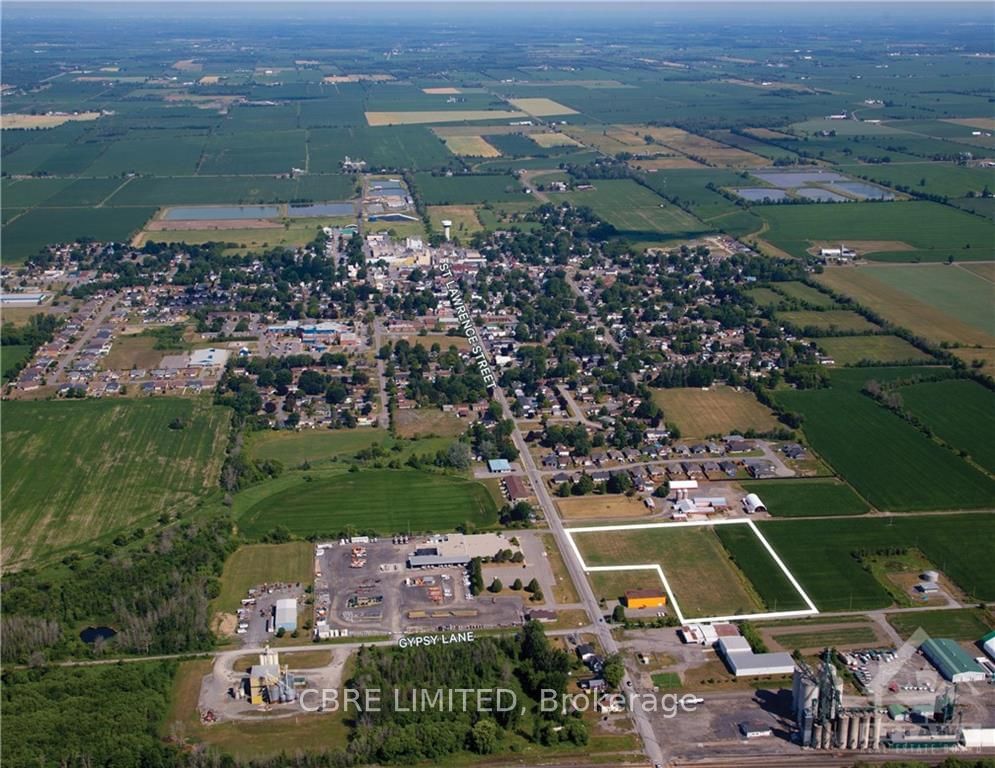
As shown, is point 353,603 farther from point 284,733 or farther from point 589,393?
point 589,393

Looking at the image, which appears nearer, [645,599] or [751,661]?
[751,661]

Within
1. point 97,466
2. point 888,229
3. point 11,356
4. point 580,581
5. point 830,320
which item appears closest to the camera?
point 580,581

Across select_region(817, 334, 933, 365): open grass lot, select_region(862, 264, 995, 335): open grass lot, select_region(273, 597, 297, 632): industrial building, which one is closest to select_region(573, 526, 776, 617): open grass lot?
select_region(273, 597, 297, 632): industrial building

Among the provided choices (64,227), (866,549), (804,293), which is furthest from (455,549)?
(64,227)

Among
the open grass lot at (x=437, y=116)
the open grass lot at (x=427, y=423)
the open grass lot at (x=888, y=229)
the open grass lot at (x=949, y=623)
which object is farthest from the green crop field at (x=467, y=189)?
the open grass lot at (x=949, y=623)

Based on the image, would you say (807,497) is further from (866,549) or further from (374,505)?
(374,505)
